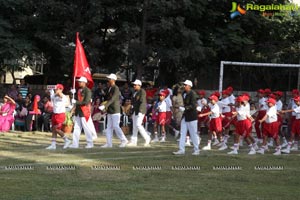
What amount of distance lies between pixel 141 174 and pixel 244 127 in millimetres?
5040

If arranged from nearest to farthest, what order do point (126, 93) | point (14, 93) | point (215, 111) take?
point (215, 111)
point (14, 93)
point (126, 93)

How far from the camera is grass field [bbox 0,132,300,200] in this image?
9367 mm

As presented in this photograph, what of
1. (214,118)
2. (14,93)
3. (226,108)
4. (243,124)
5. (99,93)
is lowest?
(243,124)

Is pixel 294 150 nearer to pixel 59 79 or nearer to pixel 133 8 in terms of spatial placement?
pixel 133 8

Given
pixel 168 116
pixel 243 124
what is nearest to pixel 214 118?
pixel 243 124

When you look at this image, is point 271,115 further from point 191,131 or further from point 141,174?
point 141,174

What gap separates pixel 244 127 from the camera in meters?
15.4

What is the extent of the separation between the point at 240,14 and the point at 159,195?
1864 cm

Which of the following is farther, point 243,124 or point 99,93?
point 99,93

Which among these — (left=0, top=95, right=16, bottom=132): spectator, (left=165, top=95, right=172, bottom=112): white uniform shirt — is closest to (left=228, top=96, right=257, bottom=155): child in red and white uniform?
(left=165, top=95, right=172, bottom=112): white uniform shirt

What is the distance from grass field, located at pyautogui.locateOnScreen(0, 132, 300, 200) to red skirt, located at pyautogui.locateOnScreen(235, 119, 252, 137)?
575mm

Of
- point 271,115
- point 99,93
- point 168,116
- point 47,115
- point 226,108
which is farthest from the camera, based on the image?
point 99,93

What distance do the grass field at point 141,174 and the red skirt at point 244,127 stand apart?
58cm

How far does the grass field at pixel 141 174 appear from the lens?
9.37m
